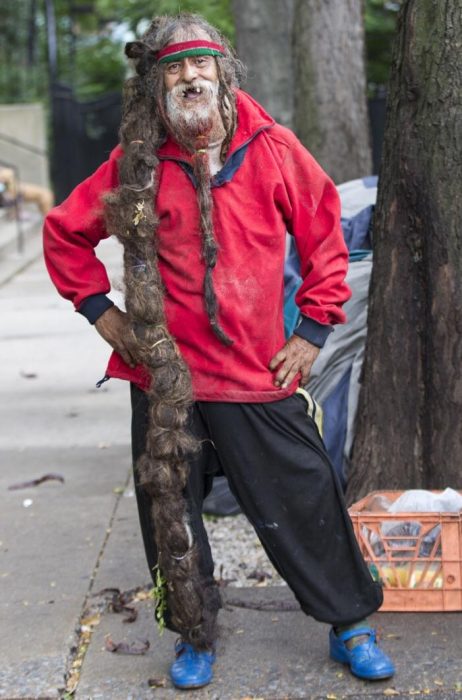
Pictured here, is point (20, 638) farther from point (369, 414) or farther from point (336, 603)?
point (369, 414)

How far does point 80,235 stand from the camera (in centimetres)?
344

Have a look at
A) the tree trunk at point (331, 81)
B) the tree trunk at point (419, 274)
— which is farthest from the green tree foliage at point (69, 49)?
the tree trunk at point (419, 274)

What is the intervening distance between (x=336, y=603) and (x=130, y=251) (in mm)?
1201

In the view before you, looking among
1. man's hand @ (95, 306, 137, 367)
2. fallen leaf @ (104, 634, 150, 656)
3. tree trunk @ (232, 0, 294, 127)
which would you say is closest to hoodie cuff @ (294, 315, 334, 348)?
man's hand @ (95, 306, 137, 367)

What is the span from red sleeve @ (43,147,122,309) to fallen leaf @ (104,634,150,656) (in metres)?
1.14

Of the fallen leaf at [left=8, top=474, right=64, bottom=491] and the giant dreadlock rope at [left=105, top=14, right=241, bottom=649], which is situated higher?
the giant dreadlock rope at [left=105, top=14, right=241, bottom=649]

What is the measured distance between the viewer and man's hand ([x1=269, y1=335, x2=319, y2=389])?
3.36 metres

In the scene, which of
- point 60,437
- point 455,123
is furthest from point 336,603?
point 60,437

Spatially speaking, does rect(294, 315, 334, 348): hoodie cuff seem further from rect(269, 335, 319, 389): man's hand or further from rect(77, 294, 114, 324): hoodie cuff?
rect(77, 294, 114, 324): hoodie cuff

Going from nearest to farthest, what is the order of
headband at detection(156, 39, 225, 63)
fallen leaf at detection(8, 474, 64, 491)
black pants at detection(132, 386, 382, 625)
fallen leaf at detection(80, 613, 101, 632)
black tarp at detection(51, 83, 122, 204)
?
headband at detection(156, 39, 225, 63), black pants at detection(132, 386, 382, 625), fallen leaf at detection(80, 613, 101, 632), fallen leaf at detection(8, 474, 64, 491), black tarp at detection(51, 83, 122, 204)

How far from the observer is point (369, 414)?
175 inches

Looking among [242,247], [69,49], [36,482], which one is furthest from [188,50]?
[69,49]

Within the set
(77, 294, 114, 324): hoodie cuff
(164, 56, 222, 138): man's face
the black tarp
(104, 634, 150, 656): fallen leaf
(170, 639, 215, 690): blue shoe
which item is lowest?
the black tarp

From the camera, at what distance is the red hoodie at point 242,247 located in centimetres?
329
